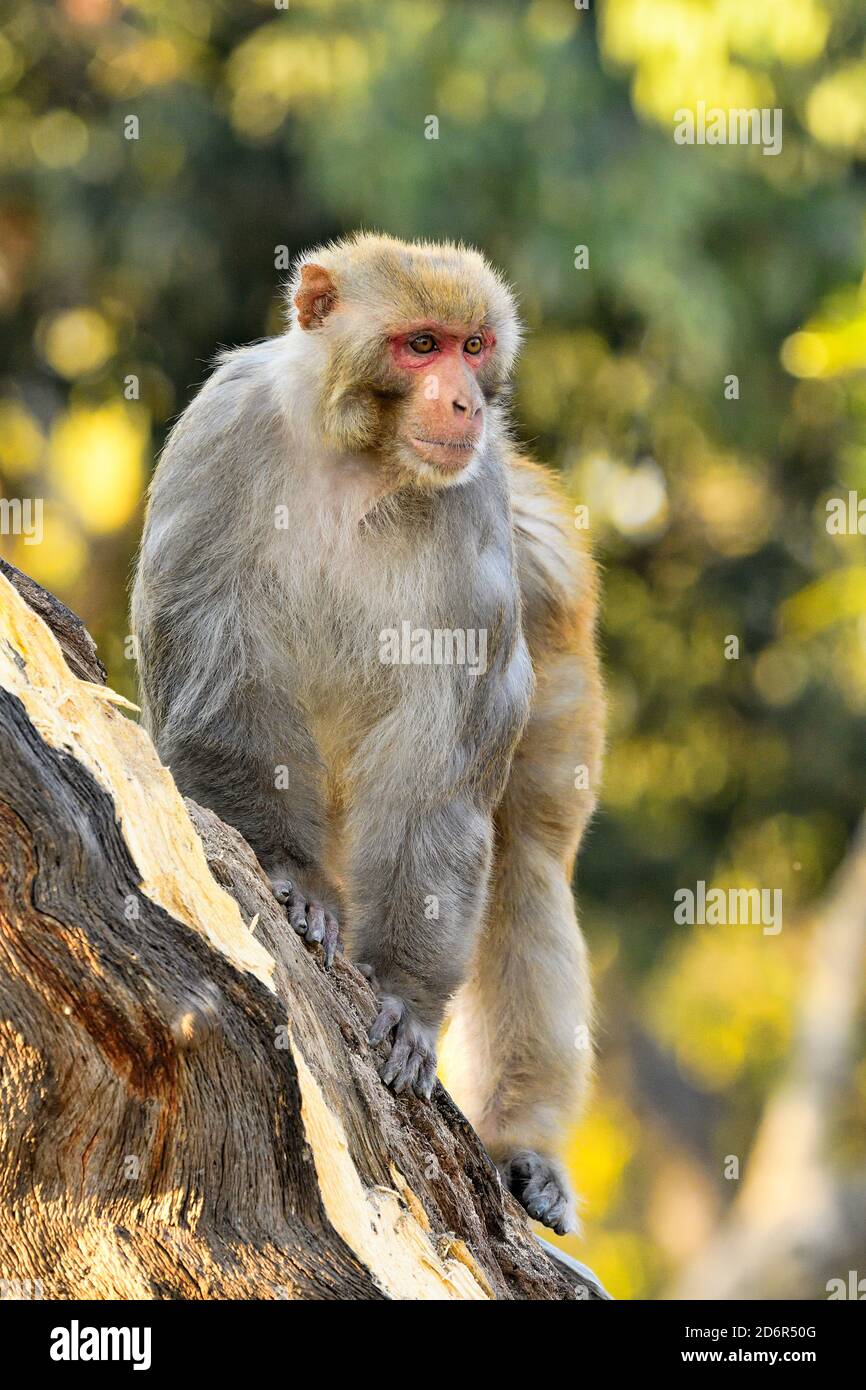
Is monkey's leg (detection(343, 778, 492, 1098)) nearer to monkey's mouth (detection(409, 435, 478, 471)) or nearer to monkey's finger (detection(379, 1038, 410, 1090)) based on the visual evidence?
monkey's finger (detection(379, 1038, 410, 1090))

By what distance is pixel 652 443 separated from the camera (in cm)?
1407

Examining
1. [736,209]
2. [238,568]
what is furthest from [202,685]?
[736,209]

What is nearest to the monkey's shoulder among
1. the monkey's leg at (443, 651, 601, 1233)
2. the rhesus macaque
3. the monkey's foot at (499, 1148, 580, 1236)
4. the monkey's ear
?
the monkey's leg at (443, 651, 601, 1233)

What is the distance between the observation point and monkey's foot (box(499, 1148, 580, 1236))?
6.34m

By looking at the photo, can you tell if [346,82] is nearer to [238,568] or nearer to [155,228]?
[155,228]

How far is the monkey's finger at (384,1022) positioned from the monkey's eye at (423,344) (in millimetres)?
1939

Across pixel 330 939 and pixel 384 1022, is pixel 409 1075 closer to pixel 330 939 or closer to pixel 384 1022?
pixel 384 1022

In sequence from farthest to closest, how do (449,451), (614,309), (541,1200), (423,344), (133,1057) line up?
(614,309) → (541,1200) → (423,344) → (449,451) → (133,1057)

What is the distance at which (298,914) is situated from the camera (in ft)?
17.1

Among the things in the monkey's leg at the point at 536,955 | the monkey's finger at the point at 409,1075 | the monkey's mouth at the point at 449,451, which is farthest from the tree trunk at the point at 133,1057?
the monkey's leg at the point at 536,955

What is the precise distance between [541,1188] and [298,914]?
181cm

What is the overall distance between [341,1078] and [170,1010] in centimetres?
81

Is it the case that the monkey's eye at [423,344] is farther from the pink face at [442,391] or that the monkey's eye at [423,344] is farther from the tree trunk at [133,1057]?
the tree trunk at [133,1057]

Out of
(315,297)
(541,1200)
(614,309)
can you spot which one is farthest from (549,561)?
(614,309)
